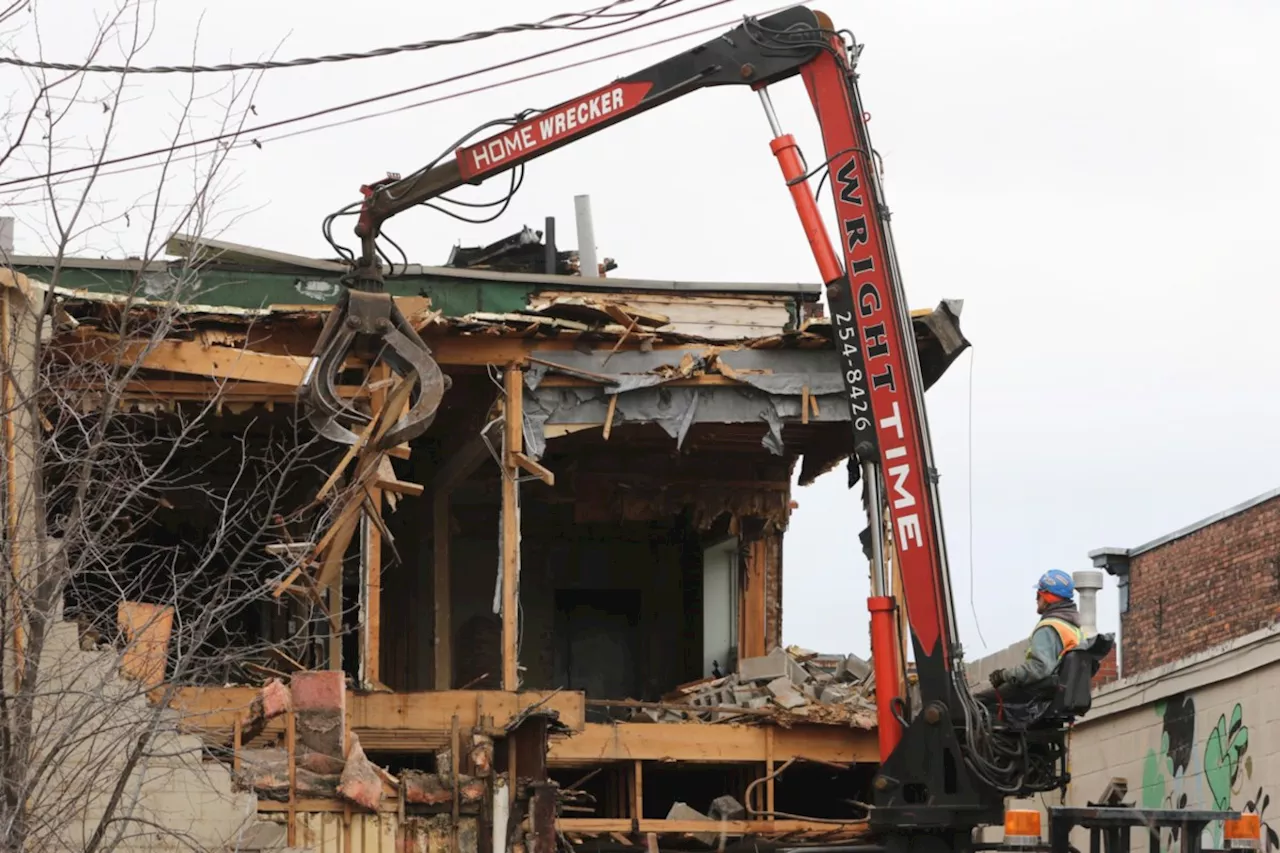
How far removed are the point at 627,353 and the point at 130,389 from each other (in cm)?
469

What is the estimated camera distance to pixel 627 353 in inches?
755

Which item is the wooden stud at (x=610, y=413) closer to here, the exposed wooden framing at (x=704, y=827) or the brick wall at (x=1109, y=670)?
the exposed wooden framing at (x=704, y=827)

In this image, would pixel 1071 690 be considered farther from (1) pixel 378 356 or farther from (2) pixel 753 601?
(2) pixel 753 601

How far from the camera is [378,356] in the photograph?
13945mm

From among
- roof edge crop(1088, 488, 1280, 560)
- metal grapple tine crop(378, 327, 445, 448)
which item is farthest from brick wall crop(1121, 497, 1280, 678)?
metal grapple tine crop(378, 327, 445, 448)

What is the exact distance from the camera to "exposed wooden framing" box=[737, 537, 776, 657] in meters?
23.3

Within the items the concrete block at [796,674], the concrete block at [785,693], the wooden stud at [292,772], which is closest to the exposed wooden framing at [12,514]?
the wooden stud at [292,772]

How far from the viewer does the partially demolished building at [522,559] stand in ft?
50.6

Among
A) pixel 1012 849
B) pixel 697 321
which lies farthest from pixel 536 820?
pixel 697 321

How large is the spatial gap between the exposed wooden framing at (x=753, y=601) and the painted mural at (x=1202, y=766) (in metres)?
4.62

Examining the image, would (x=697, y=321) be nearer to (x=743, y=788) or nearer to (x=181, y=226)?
Result: (x=743, y=788)

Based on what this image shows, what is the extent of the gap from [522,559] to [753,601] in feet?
9.50

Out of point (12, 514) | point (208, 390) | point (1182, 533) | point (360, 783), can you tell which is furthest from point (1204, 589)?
point (12, 514)

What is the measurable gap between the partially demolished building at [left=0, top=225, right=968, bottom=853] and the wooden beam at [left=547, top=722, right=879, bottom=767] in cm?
3
